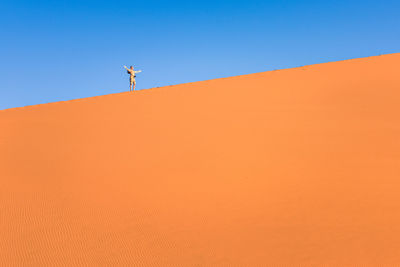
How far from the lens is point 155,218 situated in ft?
13.1

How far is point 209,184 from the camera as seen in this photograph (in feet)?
16.0

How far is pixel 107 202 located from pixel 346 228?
3019mm

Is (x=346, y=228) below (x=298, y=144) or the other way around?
below

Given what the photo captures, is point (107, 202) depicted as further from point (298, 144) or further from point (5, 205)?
point (298, 144)

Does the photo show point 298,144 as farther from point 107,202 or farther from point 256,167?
point 107,202

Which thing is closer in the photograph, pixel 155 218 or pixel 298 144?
pixel 155 218

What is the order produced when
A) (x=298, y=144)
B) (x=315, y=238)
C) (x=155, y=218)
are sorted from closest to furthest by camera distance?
1. (x=315, y=238)
2. (x=155, y=218)
3. (x=298, y=144)

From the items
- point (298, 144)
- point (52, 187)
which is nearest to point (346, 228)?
point (298, 144)

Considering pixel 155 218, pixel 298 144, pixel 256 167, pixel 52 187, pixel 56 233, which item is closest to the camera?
pixel 56 233

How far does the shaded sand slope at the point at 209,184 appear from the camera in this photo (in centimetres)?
330

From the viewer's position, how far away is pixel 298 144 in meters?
6.30

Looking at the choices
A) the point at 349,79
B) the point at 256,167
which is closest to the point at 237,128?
the point at 256,167

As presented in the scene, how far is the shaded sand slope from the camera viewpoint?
3.30 metres

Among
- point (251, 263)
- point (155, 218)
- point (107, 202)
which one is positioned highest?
point (107, 202)
